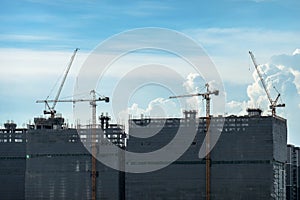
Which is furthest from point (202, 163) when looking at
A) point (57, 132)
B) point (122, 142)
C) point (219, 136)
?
point (57, 132)

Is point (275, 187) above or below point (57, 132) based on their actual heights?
below

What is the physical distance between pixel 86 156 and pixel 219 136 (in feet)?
101

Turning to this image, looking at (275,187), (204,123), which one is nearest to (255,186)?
(275,187)

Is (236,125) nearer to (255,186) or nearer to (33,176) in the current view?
(255,186)

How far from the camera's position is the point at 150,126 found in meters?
178

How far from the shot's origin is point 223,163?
17625cm

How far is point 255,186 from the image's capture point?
173250 millimetres

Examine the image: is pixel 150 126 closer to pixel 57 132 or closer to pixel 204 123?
pixel 204 123

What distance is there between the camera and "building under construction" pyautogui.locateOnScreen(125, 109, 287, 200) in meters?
173

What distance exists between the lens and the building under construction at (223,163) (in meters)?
173

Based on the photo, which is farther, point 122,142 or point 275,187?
point 122,142

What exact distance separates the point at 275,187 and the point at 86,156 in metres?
41.9

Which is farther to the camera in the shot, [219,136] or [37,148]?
[37,148]

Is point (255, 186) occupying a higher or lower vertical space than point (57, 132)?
lower
